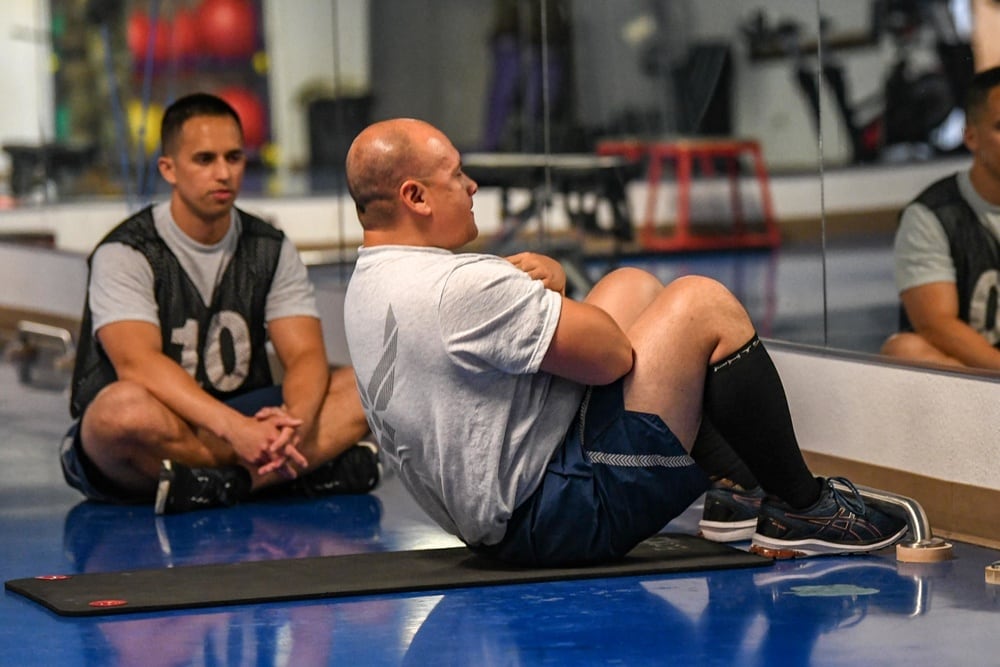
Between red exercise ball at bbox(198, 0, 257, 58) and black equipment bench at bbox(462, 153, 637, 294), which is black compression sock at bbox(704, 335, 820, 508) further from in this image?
red exercise ball at bbox(198, 0, 257, 58)

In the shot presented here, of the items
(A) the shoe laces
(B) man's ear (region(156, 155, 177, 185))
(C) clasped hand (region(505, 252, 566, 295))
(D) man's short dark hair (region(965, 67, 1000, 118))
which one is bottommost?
(A) the shoe laces

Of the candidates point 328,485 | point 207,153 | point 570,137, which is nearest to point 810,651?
point 328,485

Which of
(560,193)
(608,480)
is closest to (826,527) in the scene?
(608,480)

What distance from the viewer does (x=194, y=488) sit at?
3.68 m

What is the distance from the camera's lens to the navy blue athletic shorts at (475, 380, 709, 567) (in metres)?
2.75

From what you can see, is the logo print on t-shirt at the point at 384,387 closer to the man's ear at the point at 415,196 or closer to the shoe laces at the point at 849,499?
the man's ear at the point at 415,196

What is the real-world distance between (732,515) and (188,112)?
5.21 feet

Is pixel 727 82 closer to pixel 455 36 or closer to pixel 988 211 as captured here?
pixel 455 36

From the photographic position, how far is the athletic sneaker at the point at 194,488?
3.66 metres

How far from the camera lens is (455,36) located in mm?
11352

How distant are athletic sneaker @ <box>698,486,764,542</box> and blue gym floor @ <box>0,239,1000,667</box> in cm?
19

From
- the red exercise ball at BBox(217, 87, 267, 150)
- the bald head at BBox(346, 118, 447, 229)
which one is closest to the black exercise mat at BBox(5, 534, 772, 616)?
the bald head at BBox(346, 118, 447, 229)

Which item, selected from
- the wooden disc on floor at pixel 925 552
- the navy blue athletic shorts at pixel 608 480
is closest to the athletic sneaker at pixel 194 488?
the navy blue athletic shorts at pixel 608 480

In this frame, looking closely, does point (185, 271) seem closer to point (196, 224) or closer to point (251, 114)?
point (196, 224)
